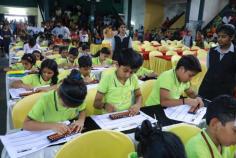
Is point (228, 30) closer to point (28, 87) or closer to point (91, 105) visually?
point (91, 105)

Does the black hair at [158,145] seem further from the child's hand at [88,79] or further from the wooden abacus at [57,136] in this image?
the child's hand at [88,79]

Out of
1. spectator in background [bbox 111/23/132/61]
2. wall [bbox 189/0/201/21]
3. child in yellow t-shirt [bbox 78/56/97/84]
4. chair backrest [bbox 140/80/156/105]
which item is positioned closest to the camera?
chair backrest [bbox 140/80/156/105]

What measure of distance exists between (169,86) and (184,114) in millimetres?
265

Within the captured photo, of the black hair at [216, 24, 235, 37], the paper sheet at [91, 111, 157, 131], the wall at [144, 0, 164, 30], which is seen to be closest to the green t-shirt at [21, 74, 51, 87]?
the paper sheet at [91, 111, 157, 131]

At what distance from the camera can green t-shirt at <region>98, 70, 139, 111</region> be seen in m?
2.06

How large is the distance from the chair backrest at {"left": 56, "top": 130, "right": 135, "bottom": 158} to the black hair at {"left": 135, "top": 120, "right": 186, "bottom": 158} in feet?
1.33

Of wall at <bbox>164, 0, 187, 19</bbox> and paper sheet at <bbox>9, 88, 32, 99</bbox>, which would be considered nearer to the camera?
paper sheet at <bbox>9, 88, 32, 99</bbox>

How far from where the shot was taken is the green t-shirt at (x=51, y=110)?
1639 mm

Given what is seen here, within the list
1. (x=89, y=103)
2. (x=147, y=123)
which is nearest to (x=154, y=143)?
(x=147, y=123)

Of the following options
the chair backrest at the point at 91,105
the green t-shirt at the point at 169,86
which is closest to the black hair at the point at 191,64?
the green t-shirt at the point at 169,86

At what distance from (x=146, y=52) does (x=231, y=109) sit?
203 inches

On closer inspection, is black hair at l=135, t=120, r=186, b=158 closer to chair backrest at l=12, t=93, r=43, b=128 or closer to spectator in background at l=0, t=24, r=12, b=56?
chair backrest at l=12, t=93, r=43, b=128

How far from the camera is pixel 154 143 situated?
34.6 inches

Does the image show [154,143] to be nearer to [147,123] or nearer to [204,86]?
[147,123]
